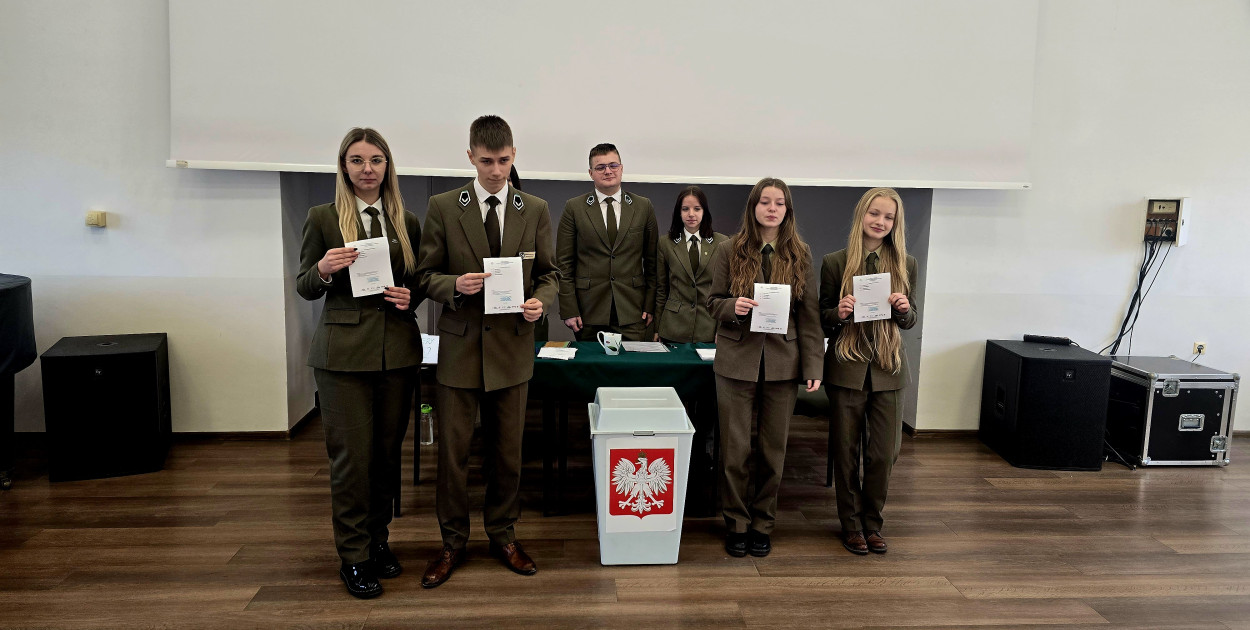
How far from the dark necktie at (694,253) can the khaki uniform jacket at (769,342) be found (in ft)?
3.36

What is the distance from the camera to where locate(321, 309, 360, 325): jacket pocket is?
247cm

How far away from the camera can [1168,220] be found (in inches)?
176

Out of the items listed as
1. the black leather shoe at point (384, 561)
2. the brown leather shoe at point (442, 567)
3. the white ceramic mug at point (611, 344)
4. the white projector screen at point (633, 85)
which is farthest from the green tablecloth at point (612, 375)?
the white projector screen at point (633, 85)

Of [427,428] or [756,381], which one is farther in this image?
[427,428]

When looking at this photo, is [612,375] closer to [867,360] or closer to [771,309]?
[771,309]

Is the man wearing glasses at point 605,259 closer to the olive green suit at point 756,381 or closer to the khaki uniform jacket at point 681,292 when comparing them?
the khaki uniform jacket at point 681,292

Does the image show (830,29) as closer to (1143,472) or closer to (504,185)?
(504,185)

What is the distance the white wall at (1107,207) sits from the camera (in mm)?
4414

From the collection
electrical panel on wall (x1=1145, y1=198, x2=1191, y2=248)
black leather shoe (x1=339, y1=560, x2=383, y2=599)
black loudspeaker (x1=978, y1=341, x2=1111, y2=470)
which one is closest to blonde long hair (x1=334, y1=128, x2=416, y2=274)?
black leather shoe (x1=339, y1=560, x2=383, y2=599)

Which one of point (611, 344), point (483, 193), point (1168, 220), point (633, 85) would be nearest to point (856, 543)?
point (611, 344)

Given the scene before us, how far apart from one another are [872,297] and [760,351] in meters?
0.48

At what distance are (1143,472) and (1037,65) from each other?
8.18 ft

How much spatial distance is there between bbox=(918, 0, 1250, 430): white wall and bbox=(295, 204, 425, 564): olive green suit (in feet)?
11.2

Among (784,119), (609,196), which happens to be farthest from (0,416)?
(784,119)
